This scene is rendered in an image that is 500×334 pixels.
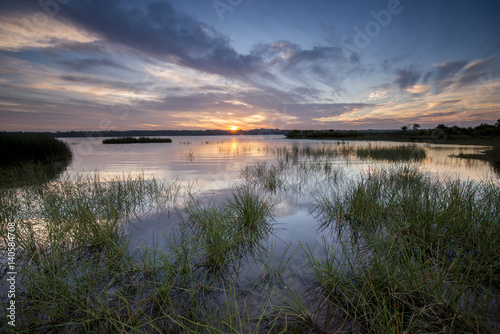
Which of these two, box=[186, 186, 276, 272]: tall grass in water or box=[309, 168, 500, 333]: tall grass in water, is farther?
box=[186, 186, 276, 272]: tall grass in water

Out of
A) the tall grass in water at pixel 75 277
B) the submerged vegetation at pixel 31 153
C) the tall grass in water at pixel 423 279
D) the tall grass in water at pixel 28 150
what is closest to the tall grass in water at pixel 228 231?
the tall grass in water at pixel 75 277

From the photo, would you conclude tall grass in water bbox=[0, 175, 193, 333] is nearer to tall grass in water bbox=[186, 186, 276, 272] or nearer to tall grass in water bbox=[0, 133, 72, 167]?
tall grass in water bbox=[186, 186, 276, 272]

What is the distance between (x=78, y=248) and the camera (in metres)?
3.46

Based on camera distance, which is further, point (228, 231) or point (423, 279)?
point (228, 231)

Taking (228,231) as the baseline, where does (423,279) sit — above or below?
above

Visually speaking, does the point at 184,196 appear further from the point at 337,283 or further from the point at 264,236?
the point at 337,283

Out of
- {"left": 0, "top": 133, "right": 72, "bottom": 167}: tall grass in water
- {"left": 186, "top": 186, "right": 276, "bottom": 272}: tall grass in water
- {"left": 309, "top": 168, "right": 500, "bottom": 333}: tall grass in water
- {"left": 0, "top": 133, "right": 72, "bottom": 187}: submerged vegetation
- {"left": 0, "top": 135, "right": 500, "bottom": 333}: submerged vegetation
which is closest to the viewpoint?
{"left": 309, "top": 168, "right": 500, "bottom": 333}: tall grass in water

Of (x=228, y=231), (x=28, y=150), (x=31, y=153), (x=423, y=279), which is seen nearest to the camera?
(x=423, y=279)

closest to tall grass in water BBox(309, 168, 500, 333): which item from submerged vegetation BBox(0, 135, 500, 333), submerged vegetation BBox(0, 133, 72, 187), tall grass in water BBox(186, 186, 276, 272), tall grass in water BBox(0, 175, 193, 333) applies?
submerged vegetation BBox(0, 135, 500, 333)

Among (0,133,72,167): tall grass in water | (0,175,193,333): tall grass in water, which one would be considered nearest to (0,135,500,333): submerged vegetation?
(0,175,193,333): tall grass in water

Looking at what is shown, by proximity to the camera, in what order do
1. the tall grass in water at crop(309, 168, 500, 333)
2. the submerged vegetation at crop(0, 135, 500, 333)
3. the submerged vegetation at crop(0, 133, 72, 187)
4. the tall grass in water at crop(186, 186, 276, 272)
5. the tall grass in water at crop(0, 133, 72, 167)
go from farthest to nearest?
the tall grass in water at crop(0, 133, 72, 167), the submerged vegetation at crop(0, 133, 72, 187), the tall grass in water at crop(186, 186, 276, 272), the submerged vegetation at crop(0, 135, 500, 333), the tall grass in water at crop(309, 168, 500, 333)

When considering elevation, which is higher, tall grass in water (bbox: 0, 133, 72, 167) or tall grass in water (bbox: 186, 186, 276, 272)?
tall grass in water (bbox: 0, 133, 72, 167)

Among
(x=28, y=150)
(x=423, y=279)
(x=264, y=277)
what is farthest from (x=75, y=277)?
(x=28, y=150)

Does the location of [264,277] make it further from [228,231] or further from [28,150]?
[28,150]
